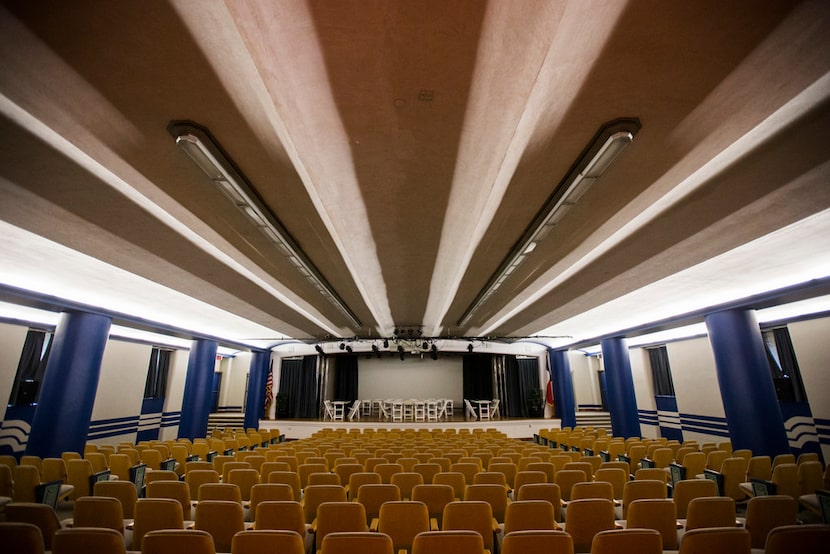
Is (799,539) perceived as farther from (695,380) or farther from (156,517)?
(695,380)

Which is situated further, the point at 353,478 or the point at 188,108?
the point at 353,478

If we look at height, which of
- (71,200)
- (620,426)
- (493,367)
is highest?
(71,200)

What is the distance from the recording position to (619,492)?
4.96 m

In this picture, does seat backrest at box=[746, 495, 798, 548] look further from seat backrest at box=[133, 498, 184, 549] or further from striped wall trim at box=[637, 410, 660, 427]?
striped wall trim at box=[637, 410, 660, 427]

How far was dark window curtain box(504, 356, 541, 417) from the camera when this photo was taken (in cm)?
1986

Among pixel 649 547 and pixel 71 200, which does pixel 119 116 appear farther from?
pixel 649 547

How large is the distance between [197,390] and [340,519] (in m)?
12.7

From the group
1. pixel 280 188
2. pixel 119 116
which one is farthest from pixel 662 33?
pixel 119 116

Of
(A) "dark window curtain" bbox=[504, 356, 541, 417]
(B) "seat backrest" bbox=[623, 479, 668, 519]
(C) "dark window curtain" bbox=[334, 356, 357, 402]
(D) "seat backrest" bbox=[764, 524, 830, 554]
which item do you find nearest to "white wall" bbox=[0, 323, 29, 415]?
(C) "dark window curtain" bbox=[334, 356, 357, 402]

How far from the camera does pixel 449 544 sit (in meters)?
2.24

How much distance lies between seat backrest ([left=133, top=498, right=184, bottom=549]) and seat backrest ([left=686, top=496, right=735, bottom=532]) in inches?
176

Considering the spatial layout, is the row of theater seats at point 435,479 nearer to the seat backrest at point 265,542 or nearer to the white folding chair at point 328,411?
the seat backrest at point 265,542

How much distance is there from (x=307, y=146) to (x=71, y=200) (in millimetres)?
2908

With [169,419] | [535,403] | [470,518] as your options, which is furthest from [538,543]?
[169,419]
